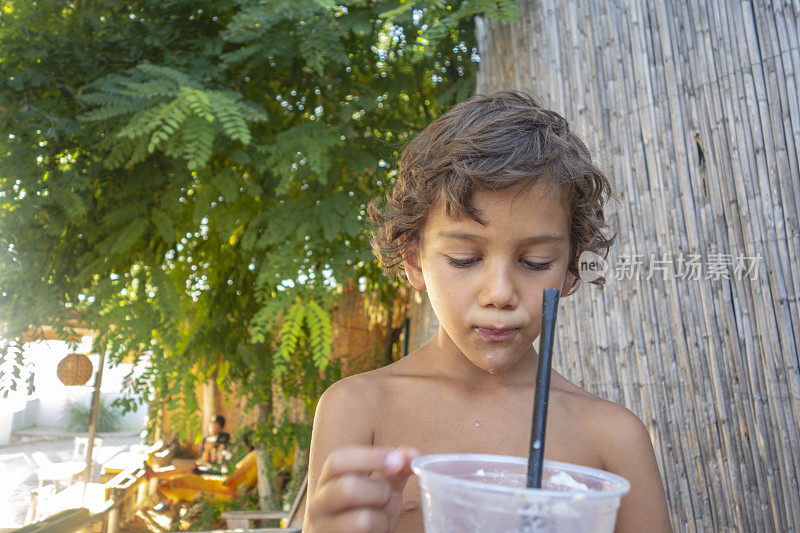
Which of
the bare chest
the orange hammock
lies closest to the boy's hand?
the bare chest

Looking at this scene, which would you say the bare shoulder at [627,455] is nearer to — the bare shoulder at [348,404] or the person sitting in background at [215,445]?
the bare shoulder at [348,404]

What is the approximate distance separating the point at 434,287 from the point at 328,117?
2.80 meters

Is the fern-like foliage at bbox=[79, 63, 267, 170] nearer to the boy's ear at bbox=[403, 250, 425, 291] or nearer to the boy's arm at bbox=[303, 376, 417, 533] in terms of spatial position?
the boy's ear at bbox=[403, 250, 425, 291]

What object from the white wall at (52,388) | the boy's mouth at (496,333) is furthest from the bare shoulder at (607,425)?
the white wall at (52,388)

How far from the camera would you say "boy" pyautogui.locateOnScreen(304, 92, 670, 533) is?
1.05 meters

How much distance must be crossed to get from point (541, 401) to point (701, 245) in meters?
1.56

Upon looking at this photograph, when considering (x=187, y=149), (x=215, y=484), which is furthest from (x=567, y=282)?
(x=215, y=484)

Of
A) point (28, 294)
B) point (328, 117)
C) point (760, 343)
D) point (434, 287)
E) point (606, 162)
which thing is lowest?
point (760, 343)

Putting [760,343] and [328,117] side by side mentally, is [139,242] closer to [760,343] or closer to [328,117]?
[328,117]

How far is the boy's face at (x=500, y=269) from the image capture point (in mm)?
1021

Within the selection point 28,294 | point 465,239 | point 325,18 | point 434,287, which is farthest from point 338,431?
point 28,294

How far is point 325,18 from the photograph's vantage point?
9.70ft

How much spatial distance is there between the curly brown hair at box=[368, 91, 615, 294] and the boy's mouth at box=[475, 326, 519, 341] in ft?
0.61

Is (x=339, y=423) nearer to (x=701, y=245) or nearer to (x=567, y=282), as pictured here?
(x=567, y=282)
